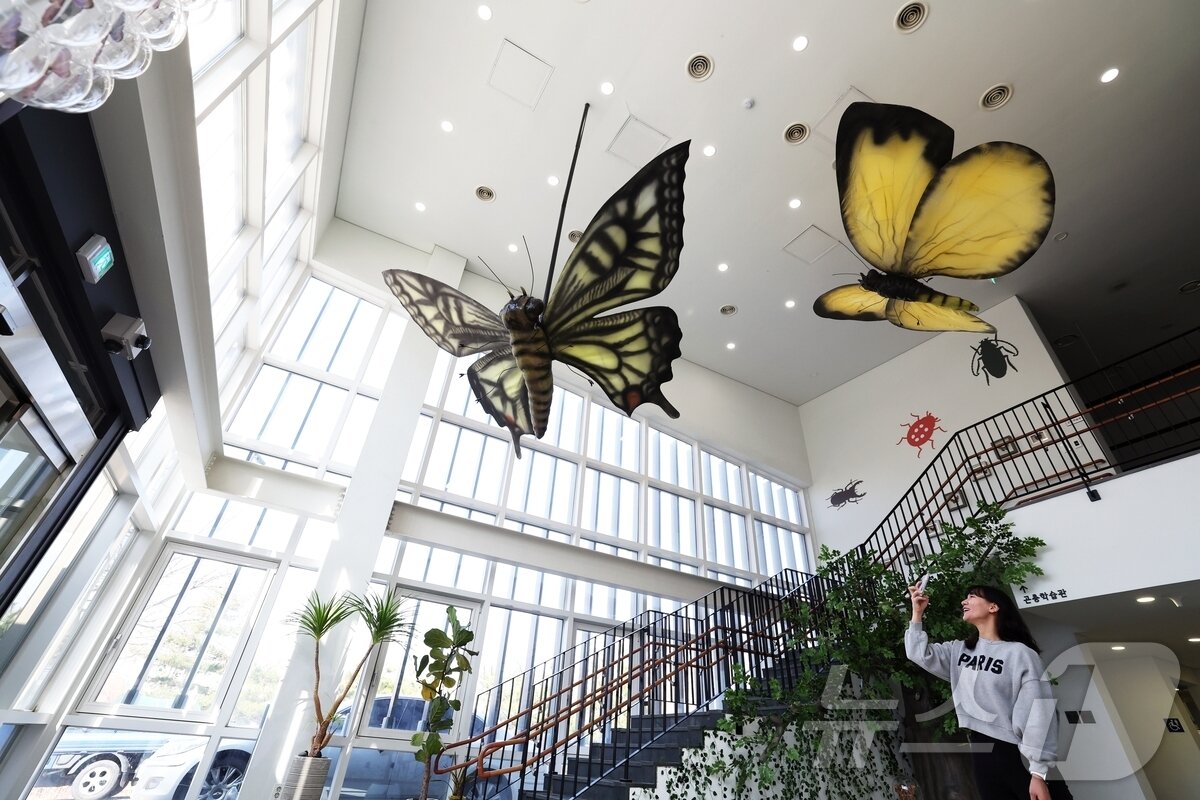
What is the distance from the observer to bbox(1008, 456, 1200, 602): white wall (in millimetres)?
4246

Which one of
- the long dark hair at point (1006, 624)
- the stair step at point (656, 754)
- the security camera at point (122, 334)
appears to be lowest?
the stair step at point (656, 754)

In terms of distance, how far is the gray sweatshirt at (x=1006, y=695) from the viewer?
1.70 meters

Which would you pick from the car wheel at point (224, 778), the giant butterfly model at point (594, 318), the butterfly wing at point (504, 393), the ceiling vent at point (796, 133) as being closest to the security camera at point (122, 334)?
the giant butterfly model at point (594, 318)

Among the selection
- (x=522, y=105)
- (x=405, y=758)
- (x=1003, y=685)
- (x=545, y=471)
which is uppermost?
(x=522, y=105)

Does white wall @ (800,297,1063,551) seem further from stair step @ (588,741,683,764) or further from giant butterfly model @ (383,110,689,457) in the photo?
giant butterfly model @ (383,110,689,457)

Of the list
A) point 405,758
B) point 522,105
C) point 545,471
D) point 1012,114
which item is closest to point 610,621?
point 545,471

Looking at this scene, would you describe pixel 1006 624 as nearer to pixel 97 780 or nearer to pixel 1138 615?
pixel 1138 615

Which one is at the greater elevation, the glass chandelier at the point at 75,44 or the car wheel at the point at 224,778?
the glass chandelier at the point at 75,44

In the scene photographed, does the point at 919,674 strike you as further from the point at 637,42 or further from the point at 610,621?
the point at 637,42

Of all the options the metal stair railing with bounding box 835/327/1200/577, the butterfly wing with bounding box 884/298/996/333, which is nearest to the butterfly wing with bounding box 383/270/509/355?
the butterfly wing with bounding box 884/298/996/333

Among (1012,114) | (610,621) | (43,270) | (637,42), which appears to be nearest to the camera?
(43,270)

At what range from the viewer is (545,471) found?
7.86 meters

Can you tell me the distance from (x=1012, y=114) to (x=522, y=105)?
5743 millimetres

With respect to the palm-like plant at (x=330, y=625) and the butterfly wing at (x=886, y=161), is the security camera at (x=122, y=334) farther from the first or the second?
the butterfly wing at (x=886, y=161)
